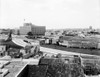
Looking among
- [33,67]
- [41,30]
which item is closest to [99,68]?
[33,67]

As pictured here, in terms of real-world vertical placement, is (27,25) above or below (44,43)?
above

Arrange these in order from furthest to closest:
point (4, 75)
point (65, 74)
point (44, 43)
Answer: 1. point (44, 43)
2. point (65, 74)
3. point (4, 75)

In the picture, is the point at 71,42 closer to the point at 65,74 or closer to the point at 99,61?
the point at 99,61

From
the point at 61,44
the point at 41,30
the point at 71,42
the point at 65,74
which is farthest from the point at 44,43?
the point at 41,30

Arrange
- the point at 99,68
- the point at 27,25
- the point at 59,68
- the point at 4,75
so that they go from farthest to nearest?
the point at 27,25 < the point at 99,68 < the point at 59,68 < the point at 4,75

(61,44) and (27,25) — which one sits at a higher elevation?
(27,25)

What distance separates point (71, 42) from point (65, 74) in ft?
30.8

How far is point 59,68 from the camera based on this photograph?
4727 millimetres

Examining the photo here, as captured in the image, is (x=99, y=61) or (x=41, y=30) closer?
(x=99, y=61)

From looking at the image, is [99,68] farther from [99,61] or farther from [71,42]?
[71,42]

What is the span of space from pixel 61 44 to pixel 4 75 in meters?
11.1

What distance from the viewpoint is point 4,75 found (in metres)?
3.58

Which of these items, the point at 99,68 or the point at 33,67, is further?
the point at 99,68

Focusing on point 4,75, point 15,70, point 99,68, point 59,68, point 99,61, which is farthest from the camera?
point 99,61
